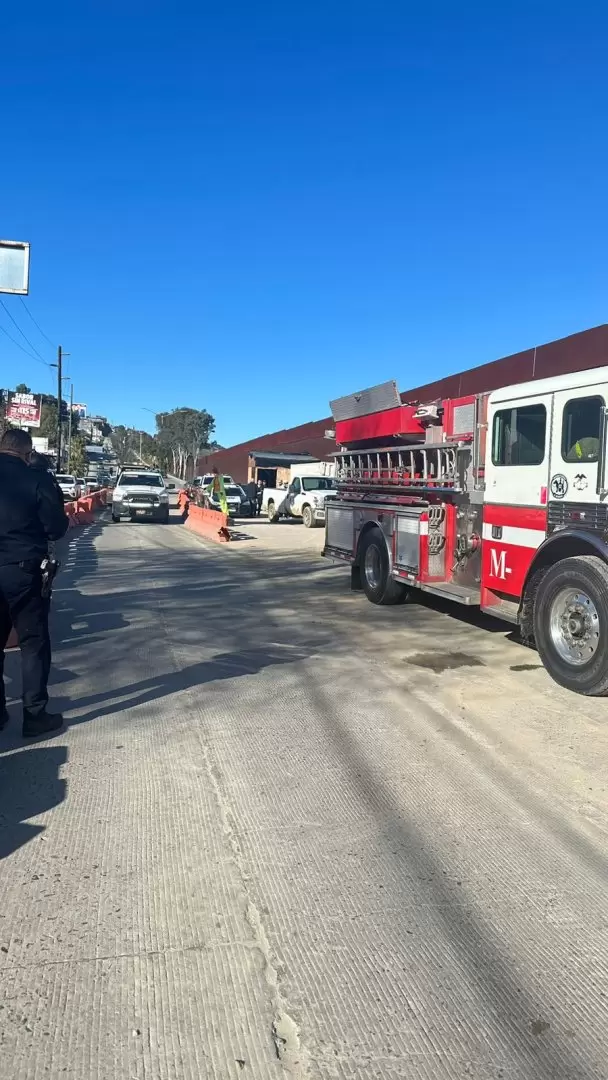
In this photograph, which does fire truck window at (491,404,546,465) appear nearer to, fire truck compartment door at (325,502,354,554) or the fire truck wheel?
the fire truck wheel

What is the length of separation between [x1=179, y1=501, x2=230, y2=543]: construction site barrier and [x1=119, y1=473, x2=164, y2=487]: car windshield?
10.0 ft

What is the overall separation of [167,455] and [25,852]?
115635 millimetres

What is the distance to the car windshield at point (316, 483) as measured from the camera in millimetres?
26703

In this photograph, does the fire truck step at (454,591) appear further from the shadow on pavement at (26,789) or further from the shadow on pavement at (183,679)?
the shadow on pavement at (26,789)

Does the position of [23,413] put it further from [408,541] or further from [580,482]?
[580,482]

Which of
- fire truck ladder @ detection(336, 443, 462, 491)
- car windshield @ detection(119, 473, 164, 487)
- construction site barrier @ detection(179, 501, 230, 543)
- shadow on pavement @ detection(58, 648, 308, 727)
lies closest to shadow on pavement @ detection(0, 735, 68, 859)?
shadow on pavement @ detection(58, 648, 308, 727)

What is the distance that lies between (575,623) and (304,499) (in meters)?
21.2

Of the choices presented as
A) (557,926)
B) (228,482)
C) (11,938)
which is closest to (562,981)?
(557,926)

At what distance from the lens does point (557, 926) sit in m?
3.04

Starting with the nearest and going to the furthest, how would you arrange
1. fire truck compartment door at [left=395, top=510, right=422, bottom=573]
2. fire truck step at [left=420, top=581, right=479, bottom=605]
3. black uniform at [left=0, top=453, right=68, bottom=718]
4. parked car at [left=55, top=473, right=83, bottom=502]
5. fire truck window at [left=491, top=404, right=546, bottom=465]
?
black uniform at [left=0, top=453, right=68, bottom=718] → fire truck window at [left=491, top=404, right=546, bottom=465] → fire truck step at [left=420, top=581, right=479, bottom=605] → fire truck compartment door at [left=395, top=510, right=422, bottom=573] → parked car at [left=55, top=473, right=83, bottom=502]

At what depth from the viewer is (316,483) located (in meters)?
27.1

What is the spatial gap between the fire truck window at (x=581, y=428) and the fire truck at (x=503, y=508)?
0.01 m

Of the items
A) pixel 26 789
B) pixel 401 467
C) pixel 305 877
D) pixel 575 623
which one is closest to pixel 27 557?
pixel 26 789

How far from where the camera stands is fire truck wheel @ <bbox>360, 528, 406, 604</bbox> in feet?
33.0
